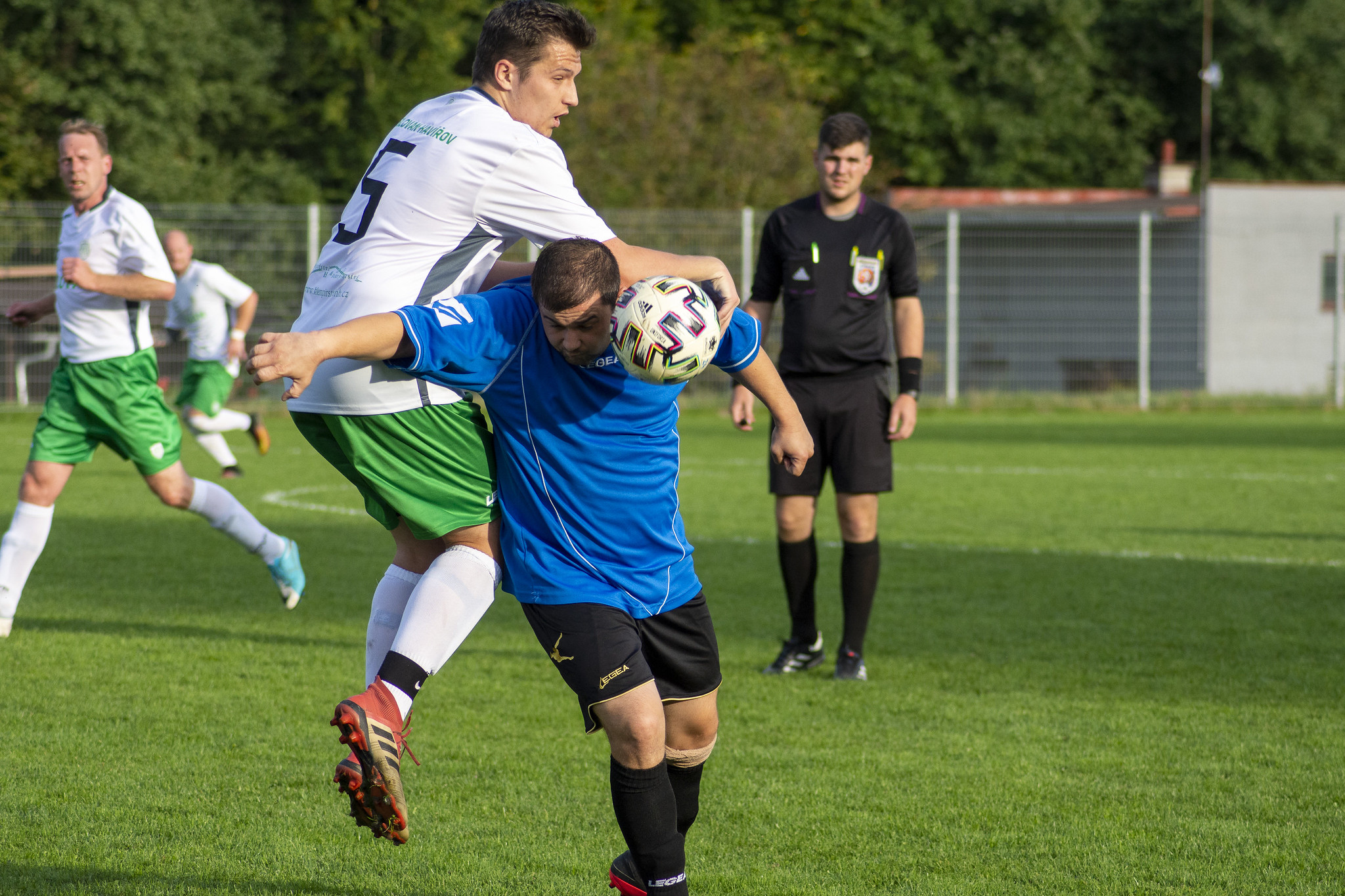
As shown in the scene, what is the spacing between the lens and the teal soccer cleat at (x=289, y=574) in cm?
663

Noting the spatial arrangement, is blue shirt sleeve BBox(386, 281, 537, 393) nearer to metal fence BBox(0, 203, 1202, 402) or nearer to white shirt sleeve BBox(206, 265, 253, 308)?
white shirt sleeve BBox(206, 265, 253, 308)

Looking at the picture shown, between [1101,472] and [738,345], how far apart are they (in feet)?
36.9

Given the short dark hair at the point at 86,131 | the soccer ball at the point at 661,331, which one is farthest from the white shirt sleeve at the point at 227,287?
the soccer ball at the point at 661,331

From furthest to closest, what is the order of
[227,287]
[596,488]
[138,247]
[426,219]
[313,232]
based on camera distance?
[313,232], [227,287], [138,247], [426,219], [596,488]

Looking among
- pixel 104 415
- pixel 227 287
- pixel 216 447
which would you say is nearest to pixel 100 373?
pixel 104 415

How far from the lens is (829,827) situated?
387 cm

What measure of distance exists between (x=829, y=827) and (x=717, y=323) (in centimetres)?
157

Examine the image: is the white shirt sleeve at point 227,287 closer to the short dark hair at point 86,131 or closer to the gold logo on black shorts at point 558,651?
the short dark hair at point 86,131

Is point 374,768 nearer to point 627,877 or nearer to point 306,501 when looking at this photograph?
point 627,877

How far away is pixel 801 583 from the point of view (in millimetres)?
5953

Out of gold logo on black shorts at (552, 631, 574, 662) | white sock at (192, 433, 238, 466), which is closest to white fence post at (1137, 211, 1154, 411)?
white sock at (192, 433, 238, 466)

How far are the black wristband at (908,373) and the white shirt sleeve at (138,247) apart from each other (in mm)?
3234

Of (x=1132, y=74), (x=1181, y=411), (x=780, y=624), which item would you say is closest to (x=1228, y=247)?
(x=1181, y=411)

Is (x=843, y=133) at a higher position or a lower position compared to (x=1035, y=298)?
higher
